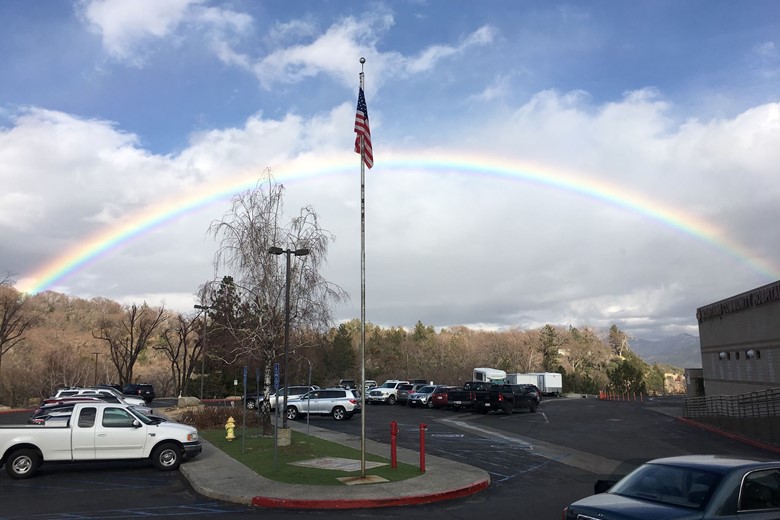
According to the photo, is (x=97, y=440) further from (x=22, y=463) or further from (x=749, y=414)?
(x=749, y=414)

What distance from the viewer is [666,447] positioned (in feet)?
69.7

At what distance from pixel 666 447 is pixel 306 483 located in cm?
1412

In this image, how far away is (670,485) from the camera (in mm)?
6234

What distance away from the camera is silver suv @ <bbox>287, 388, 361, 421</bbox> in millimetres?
34062

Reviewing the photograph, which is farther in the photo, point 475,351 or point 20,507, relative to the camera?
point 475,351

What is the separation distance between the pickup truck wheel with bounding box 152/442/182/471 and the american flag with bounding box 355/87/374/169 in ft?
29.4

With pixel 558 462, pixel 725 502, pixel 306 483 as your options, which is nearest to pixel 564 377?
pixel 558 462

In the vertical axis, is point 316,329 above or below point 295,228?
below

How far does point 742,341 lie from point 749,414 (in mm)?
6684

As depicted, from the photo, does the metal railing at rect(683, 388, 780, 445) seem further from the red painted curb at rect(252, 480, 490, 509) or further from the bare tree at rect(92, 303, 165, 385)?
the bare tree at rect(92, 303, 165, 385)

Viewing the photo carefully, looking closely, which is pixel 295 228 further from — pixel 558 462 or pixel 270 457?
pixel 558 462

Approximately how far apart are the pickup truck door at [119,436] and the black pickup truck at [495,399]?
2633 cm

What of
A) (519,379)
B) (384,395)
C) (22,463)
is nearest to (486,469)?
(22,463)

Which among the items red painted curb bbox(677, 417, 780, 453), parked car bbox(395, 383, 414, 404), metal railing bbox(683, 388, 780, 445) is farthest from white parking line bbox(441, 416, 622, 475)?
parked car bbox(395, 383, 414, 404)
